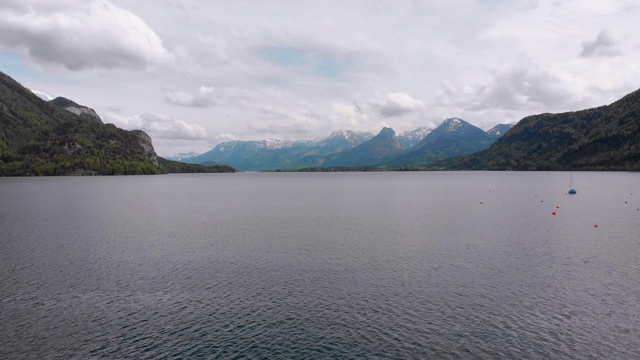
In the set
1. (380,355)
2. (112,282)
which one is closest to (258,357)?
(380,355)

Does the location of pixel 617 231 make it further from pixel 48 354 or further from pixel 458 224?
pixel 48 354

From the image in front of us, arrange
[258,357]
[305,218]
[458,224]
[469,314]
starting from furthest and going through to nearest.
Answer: [305,218]
[458,224]
[469,314]
[258,357]

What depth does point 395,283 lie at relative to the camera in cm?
4825

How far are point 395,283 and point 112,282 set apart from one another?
3585cm

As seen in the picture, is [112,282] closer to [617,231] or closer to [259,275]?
[259,275]

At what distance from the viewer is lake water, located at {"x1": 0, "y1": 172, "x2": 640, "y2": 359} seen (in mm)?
32875

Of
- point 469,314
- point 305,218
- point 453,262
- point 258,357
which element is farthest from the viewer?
point 305,218

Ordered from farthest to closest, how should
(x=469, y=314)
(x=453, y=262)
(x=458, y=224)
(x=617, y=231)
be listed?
1. (x=458, y=224)
2. (x=617, y=231)
3. (x=453, y=262)
4. (x=469, y=314)

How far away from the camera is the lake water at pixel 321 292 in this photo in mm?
32875

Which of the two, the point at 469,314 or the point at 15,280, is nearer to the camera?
the point at 469,314

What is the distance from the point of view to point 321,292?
4534 cm

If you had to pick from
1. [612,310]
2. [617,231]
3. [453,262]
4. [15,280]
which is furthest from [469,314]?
[617,231]

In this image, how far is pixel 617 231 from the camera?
8344cm

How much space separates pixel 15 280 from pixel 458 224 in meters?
85.2
